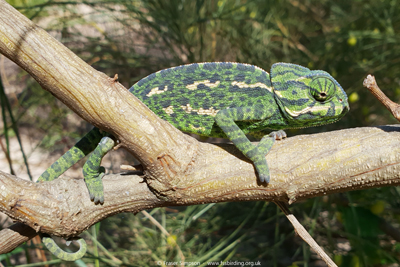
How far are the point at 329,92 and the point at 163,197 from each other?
2.70 feet

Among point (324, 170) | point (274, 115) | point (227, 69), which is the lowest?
point (324, 170)

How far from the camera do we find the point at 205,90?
1483 millimetres

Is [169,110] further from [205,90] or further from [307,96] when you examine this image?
[307,96]

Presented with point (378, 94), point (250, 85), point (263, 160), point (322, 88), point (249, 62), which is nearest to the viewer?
point (378, 94)

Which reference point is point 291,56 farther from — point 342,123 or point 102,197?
point 102,197

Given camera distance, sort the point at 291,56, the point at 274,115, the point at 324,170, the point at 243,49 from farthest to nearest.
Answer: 1. the point at 291,56
2. the point at 243,49
3. the point at 274,115
4. the point at 324,170

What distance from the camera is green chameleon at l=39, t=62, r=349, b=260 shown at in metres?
1.37

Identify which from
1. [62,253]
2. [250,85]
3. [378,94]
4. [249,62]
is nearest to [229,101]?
[250,85]

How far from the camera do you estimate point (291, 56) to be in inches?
127

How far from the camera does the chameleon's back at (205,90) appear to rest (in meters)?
1.48

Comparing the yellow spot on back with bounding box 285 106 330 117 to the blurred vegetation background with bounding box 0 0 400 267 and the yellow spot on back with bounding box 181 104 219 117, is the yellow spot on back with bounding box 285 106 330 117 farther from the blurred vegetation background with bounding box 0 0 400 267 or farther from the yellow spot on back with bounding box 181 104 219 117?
the blurred vegetation background with bounding box 0 0 400 267

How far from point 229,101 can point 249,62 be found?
1.69 meters

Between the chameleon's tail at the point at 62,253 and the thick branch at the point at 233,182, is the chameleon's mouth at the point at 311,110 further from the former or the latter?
the chameleon's tail at the point at 62,253

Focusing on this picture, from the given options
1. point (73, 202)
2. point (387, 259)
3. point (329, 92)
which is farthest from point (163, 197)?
point (387, 259)
